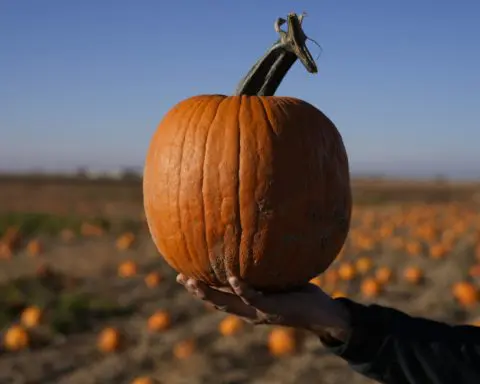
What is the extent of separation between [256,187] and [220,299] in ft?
1.40

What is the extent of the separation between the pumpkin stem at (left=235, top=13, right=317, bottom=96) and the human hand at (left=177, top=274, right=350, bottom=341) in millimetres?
797

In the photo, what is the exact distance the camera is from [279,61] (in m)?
2.30

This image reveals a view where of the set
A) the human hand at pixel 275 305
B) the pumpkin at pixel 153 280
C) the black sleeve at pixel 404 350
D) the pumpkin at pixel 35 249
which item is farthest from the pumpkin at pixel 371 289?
the pumpkin at pixel 35 249

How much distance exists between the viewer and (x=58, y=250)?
12500 mm

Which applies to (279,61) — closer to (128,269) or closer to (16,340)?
(16,340)

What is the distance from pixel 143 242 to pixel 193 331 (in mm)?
6298

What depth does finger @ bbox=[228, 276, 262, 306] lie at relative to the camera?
211 cm

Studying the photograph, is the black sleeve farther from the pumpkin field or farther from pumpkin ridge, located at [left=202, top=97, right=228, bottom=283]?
the pumpkin field

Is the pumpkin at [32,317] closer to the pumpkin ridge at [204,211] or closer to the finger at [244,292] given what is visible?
the pumpkin ridge at [204,211]

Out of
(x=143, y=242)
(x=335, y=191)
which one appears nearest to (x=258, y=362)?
(x=335, y=191)

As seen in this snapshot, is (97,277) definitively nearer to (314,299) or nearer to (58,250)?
(58,250)

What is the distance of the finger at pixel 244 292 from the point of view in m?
2.11

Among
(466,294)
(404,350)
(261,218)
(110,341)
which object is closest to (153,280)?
(110,341)

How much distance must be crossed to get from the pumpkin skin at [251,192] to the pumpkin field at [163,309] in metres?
3.54
